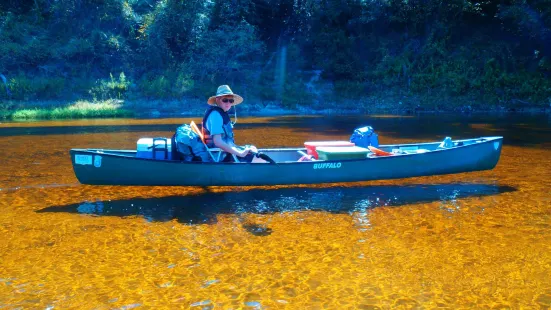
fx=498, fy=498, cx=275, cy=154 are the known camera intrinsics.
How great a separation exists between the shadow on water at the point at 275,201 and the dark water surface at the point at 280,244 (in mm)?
35

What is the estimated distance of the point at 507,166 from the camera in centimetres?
1155

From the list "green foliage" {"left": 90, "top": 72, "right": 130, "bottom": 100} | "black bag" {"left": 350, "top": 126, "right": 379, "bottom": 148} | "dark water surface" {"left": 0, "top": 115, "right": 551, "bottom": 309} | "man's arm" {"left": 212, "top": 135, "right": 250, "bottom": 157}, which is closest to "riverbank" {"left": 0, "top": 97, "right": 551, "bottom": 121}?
"green foliage" {"left": 90, "top": 72, "right": 130, "bottom": 100}

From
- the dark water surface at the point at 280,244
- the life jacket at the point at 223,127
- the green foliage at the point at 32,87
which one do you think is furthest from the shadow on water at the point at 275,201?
the green foliage at the point at 32,87

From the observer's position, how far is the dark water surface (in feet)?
16.0

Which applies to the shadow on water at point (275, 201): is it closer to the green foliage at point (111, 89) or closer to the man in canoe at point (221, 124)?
the man in canoe at point (221, 124)

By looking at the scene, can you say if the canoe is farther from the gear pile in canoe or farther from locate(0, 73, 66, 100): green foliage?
locate(0, 73, 66, 100): green foliage

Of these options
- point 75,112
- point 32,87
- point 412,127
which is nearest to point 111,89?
point 32,87

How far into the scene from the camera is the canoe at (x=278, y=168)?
8195 millimetres

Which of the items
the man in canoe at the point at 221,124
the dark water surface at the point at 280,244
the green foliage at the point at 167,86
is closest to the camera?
the dark water surface at the point at 280,244

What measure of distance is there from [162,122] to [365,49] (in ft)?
60.1

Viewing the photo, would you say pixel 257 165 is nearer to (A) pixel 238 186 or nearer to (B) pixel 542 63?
(A) pixel 238 186

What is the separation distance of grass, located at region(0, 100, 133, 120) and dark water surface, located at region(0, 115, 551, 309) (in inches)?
669

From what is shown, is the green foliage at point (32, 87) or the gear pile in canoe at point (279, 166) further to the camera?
the green foliage at point (32, 87)

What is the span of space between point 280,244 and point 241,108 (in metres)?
25.1
